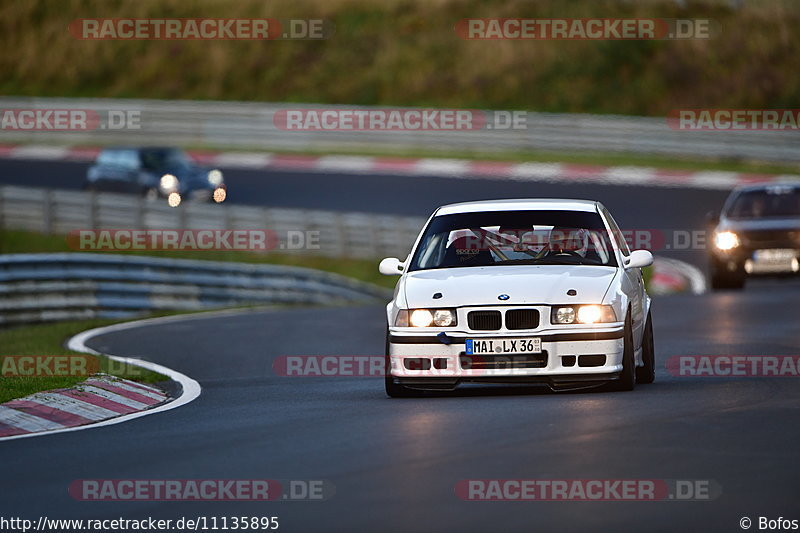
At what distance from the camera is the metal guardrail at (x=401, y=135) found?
40.9 m

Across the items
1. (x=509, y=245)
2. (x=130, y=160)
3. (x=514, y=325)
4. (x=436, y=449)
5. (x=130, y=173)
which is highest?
(x=130, y=160)

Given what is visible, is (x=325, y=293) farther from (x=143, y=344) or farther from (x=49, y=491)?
(x=49, y=491)

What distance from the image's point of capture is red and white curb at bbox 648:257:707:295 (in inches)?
1112

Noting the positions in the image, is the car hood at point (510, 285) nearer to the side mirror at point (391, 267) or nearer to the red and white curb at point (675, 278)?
the side mirror at point (391, 267)

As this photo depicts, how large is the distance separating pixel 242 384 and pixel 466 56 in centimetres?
3878

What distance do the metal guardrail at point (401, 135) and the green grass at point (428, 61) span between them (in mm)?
5915

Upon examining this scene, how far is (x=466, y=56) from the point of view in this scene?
5178cm

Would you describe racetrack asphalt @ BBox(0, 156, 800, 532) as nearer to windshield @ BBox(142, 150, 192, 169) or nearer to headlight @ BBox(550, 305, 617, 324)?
headlight @ BBox(550, 305, 617, 324)

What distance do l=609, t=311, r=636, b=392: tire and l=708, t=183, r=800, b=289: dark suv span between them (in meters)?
12.3

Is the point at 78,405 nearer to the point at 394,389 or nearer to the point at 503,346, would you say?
the point at 394,389

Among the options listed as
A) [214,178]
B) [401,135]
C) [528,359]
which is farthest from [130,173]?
[528,359]

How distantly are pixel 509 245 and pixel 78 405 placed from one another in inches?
134

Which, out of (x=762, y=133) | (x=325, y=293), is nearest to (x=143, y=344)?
(x=325, y=293)

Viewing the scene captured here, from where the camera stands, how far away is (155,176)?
3622 centimetres
